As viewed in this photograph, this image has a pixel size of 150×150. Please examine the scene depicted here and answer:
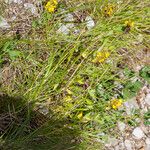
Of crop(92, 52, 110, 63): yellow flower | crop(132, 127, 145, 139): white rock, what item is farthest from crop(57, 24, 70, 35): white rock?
crop(132, 127, 145, 139): white rock

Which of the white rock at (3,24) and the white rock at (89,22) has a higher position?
the white rock at (3,24)

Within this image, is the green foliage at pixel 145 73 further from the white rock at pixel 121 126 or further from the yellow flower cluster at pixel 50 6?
the yellow flower cluster at pixel 50 6

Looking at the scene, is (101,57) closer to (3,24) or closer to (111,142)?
(111,142)

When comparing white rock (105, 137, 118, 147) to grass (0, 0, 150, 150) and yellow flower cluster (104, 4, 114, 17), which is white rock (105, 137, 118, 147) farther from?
yellow flower cluster (104, 4, 114, 17)

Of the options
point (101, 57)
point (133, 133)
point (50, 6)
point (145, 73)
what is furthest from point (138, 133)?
point (50, 6)

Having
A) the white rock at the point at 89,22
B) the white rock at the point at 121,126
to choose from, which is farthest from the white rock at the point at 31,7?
the white rock at the point at 121,126

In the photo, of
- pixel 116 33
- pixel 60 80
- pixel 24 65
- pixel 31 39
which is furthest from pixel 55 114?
pixel 116 33
